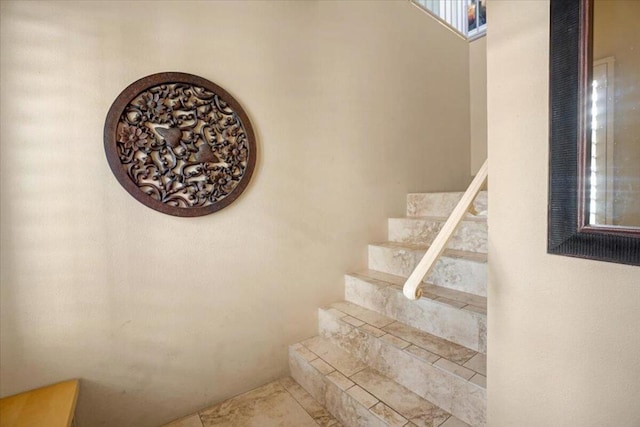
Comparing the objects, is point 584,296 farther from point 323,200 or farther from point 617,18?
point 323,200

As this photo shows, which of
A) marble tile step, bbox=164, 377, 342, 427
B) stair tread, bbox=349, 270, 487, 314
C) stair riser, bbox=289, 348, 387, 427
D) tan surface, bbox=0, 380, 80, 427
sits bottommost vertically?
marble tile step, bbox=164, 377, 342, 427

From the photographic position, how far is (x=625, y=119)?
660 mm

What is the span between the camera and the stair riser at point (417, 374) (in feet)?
3.94

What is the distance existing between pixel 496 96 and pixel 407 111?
1.63m

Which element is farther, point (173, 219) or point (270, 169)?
point (270, 169)

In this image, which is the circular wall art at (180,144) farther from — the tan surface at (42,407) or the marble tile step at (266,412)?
the marble tile step at (266,412)

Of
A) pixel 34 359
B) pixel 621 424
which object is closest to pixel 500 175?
pixel 621 424

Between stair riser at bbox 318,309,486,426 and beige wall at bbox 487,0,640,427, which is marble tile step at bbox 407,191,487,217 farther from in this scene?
beige wall at bbox 487,0,640,427

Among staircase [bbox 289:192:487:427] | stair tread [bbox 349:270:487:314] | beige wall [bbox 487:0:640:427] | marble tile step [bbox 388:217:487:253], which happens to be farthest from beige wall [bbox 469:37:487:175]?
beige wall [bbox 487:0:640:427]

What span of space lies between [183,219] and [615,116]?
5.40ft

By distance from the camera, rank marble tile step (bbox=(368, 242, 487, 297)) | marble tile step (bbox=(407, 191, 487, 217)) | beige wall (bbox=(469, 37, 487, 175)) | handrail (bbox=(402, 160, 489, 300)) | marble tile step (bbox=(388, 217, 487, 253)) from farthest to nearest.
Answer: beige wall (bbox=(469, 37, 487, 175)), marble tile step (bbox=(407, 191, 487, 217)), marble tile step (bbox=(388, 217, 487, 253)), marble tile step (bbox=(368, 242, 487, 297)), handrail (bbox=(402, 160, 489, 300))

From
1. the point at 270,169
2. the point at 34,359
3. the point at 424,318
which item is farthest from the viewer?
the point at 270,169

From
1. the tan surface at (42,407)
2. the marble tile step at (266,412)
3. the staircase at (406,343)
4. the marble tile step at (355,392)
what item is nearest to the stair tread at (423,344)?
the staircase at (406,343)

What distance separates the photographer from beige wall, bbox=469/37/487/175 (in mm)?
2889
